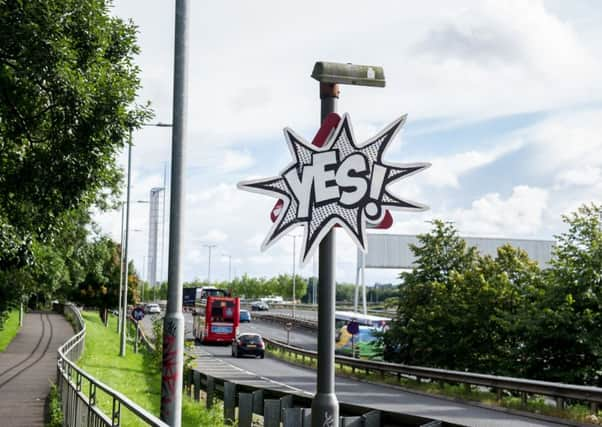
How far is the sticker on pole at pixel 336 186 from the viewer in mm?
5949

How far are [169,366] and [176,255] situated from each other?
1.14 m

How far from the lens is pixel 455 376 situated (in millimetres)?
25203

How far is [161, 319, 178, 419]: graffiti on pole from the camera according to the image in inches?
318

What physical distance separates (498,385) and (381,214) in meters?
17.3

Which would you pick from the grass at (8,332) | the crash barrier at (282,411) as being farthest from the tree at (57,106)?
the grass at (8,332)

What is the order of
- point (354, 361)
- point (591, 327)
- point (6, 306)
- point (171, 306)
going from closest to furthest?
1. point (171, 306)
2. point (591, 327)
3. point (354, 361)
4. point (6, 306)

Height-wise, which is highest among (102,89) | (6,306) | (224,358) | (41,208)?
(102,89)

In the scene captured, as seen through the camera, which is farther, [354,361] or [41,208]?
[354,361]

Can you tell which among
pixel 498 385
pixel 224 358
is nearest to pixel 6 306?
pixel 224 358

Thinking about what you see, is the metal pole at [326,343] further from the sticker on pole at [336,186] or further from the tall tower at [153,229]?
the tall tower at [153,229]

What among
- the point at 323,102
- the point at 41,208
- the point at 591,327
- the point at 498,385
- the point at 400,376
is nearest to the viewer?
the point at 323,102

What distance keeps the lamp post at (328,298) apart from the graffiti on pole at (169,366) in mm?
2353

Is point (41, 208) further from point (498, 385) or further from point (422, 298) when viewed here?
point (422, 298)

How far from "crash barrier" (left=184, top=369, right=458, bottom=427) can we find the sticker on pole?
482 cm
